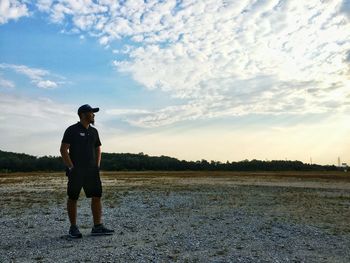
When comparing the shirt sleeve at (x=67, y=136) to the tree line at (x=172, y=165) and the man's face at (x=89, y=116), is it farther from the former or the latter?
the tree line at (x=172, y=165)

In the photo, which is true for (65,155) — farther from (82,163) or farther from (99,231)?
(99,231)

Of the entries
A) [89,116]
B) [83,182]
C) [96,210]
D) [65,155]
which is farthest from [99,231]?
[89,116]

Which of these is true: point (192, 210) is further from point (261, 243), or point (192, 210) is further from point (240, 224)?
point (261, 243)

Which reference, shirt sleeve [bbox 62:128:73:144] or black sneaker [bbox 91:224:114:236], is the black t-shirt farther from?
black sneaker [bbox 91:224:114:236]

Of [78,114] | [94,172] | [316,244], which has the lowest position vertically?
[316,244]

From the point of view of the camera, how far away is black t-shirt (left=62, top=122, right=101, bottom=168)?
8.49 metres

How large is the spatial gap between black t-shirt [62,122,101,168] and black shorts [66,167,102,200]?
0.13m

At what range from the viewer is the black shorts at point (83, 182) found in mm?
8383

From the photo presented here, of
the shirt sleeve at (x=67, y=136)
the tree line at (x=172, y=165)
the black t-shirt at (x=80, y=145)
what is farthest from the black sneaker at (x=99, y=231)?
the tree line at (x=172, y=165)

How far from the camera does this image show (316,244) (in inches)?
323

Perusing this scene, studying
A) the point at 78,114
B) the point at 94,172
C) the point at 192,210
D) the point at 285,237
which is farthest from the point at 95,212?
the point at 192,210

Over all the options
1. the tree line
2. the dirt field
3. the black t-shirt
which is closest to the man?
the black t-shirt

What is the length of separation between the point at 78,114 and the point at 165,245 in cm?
329

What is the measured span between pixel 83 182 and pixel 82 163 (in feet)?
1.30
